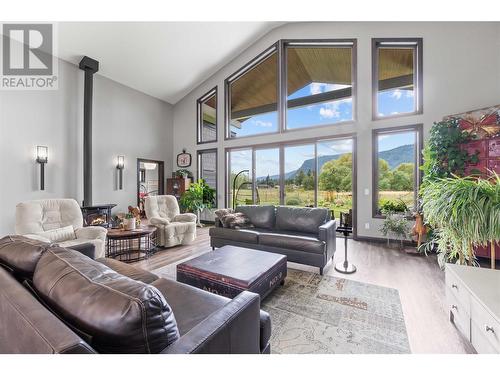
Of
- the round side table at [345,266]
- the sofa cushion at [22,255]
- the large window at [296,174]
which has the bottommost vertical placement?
the round side table at [345,266]

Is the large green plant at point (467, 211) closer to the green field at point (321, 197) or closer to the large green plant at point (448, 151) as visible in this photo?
the large green plant at point (448, 151)

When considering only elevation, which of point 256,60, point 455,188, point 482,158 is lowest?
point 455,188

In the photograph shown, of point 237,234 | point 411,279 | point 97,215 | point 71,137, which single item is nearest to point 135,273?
point 237,234

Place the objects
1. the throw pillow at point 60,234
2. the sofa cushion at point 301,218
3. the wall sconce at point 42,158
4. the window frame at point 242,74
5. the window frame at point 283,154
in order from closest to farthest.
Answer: the throw pillow at point 60,234, the sofa cushion at point 301,218, the wall sconce at point 42,158, the window frame at point 283,154, the window frame at point 242,74

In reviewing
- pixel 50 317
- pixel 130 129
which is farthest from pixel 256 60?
pixel 50 317

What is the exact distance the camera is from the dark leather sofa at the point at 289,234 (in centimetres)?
291

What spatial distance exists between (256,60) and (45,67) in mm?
4799

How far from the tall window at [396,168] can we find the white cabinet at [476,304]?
110 inches

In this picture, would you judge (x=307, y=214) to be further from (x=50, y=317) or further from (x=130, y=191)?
(x=130, y=191)

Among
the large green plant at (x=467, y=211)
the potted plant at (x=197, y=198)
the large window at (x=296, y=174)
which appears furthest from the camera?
the potted plant at (x=197, y=198)

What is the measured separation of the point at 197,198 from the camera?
6105 mm

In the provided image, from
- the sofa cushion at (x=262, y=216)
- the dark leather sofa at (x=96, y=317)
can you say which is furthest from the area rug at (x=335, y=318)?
the sofa cushion at (x=262, y=216)

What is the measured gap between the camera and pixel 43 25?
4082mm

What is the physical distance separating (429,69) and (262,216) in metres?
4.15
